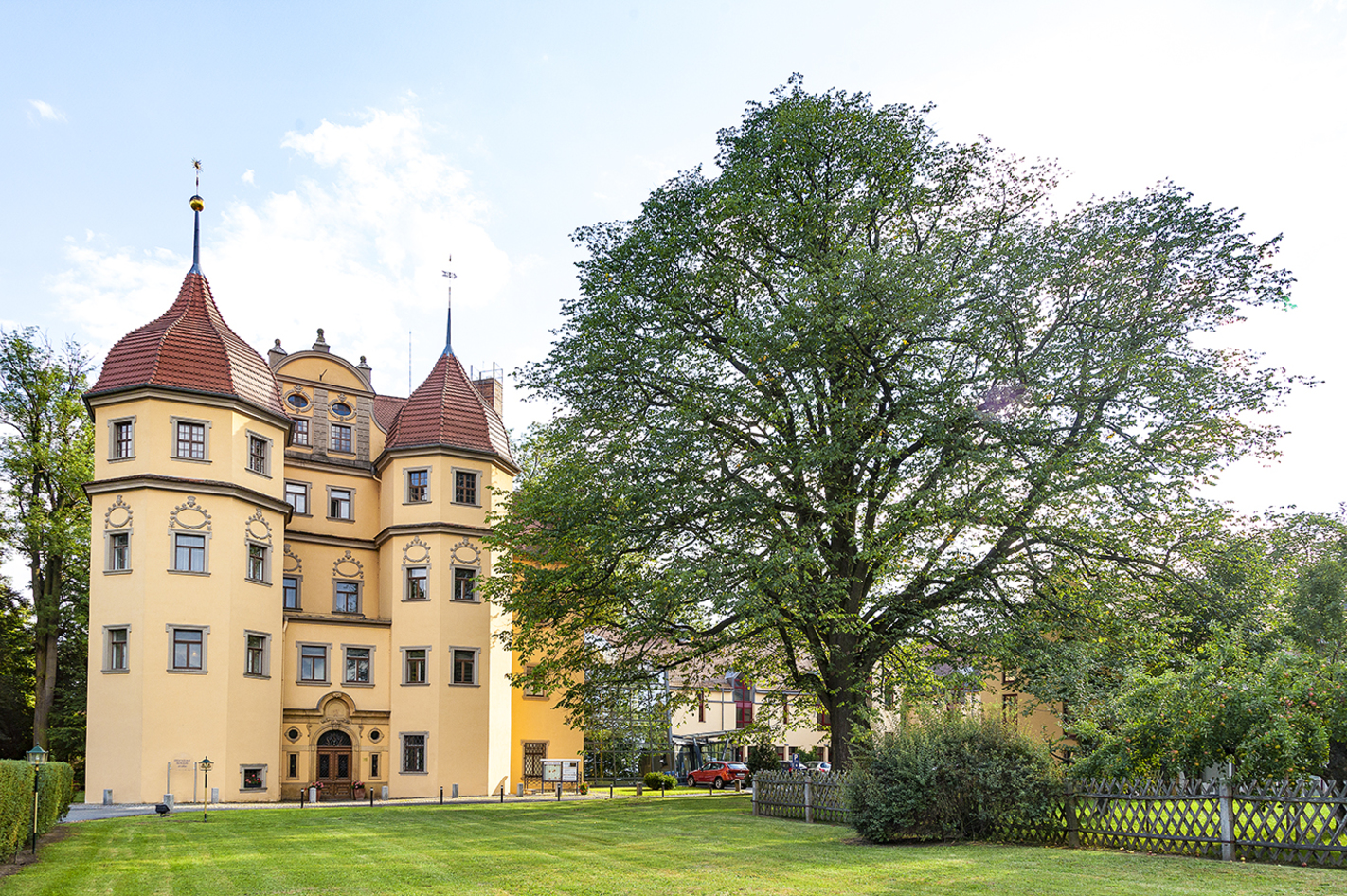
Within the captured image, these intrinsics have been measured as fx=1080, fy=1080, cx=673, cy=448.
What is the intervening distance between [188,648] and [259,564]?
369 centimetres

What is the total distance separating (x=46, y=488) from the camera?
147ft

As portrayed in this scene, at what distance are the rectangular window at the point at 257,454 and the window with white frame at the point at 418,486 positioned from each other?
5527 millimetres

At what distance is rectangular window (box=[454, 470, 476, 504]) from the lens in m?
40.6

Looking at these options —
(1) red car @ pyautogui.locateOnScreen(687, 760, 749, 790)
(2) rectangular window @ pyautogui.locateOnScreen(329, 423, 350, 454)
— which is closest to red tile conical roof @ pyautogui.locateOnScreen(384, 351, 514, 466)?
(2) rectangular window @ pyautogui.locateOnScreen(329, 423, 350, 454)

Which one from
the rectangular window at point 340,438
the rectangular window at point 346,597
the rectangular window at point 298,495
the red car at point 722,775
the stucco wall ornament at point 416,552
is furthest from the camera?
the red car at point 722,775

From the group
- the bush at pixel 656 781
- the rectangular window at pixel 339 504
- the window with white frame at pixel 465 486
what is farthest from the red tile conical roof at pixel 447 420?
the bush at pixel 656 781

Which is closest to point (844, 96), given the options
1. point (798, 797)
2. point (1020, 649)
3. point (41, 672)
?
point (1020, 649)

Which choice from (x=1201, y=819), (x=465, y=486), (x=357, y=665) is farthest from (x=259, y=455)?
(x=1201, y=819)

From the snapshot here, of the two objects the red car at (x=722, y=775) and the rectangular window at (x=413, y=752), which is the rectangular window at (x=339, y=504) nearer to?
the rectangular window at (x=413, y=752)

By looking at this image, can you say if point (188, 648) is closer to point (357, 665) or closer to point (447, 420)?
point (357, 665)

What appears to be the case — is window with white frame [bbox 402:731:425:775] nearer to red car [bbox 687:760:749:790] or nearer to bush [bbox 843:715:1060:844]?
red car [bbox 687:760:749:790]

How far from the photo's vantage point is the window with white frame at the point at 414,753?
3797cm

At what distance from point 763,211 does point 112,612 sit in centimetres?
2342

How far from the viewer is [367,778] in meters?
38.0
